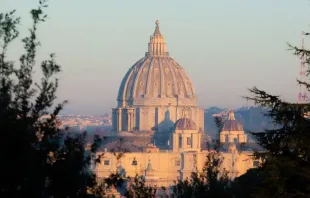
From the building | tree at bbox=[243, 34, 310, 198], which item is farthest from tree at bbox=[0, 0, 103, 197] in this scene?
the building

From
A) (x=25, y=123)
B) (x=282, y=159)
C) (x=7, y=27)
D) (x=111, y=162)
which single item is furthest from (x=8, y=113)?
(x=111, y=162)

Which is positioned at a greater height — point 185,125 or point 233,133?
point 185,125

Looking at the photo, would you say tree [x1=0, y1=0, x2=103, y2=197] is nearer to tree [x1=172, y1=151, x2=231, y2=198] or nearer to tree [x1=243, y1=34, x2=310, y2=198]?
tree [x1=243, y1=34, x2=310, y2=198]

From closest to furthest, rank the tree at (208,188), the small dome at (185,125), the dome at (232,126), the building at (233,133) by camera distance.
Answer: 1. the tree at (208,188)
2. the building at (233,133)
3. the dome at (232,126)
4. the small dome at (185,125)

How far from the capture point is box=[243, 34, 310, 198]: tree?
2239 cm

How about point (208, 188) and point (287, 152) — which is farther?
point (208, 188)

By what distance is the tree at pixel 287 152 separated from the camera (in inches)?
882

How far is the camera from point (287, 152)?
23.0m

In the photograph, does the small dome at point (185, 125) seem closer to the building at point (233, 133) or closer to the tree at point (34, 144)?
the building at point (233, 133)

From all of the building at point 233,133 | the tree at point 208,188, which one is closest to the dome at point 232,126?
the building at point 233,133

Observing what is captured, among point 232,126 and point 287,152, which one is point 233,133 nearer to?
point 232,126

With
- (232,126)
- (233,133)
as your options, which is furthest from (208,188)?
(232,126)

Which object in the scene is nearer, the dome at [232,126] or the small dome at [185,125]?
the dome at [232,126]

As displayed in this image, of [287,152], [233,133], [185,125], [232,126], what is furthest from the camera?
[185,125]
